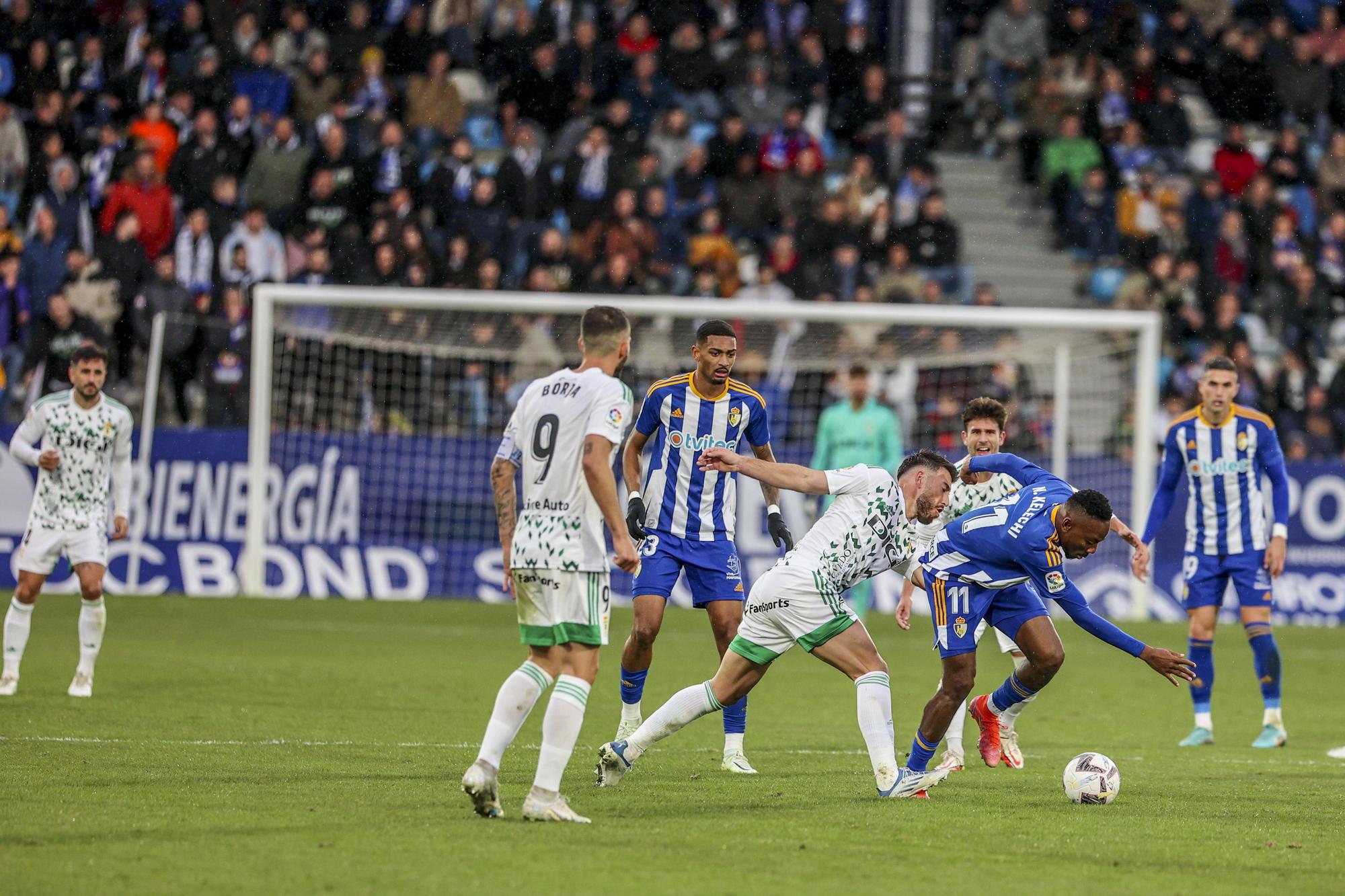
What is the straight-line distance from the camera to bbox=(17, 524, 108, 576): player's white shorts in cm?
1148

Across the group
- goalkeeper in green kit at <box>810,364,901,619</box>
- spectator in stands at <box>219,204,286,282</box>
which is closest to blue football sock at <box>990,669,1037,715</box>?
goalkeeper in green kit at <box>810,364,901,619</box>

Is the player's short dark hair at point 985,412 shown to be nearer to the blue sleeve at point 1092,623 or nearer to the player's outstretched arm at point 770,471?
the blue sleeve at point 1092,623

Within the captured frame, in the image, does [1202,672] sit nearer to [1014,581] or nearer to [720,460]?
[1014,581]

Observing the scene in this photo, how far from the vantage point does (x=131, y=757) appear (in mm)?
8594

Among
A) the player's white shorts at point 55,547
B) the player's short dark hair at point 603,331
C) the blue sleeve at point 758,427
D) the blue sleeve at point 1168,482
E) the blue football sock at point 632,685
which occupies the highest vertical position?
the player's short dark hair at point 603,331

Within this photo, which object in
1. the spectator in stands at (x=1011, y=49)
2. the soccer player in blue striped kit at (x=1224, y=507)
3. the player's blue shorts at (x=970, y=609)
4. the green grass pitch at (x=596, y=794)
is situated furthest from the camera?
the spectator in stands at (x=1011, y=49)

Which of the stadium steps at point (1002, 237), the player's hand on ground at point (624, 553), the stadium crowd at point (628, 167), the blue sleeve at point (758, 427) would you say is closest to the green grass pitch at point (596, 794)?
the player's hand on ground at point (624, 553)

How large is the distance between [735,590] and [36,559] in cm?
505

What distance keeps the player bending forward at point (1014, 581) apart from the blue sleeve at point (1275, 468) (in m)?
3.21

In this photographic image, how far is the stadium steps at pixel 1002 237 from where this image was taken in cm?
2430

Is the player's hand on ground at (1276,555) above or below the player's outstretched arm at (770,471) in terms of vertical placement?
below

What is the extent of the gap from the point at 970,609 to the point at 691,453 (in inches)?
76.1

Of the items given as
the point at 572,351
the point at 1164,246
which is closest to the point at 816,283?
the point at 572,351

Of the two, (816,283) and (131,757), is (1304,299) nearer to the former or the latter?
(816,283)
